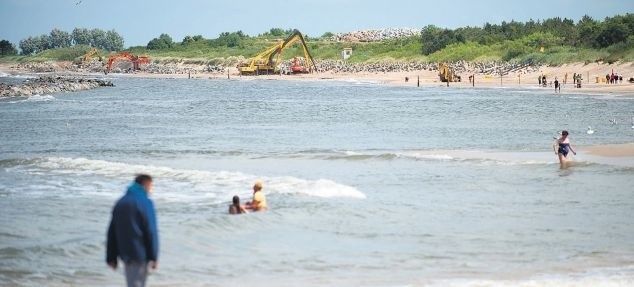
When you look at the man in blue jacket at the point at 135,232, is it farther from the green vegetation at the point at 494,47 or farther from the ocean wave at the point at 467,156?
the green vegetation at the point at 494,47

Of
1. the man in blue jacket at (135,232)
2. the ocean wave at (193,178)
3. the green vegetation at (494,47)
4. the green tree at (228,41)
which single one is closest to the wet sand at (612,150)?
the ocean wave at (193,178)

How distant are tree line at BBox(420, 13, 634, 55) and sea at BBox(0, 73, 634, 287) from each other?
146 ft

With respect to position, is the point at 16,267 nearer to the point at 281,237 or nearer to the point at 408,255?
the point at 281,237

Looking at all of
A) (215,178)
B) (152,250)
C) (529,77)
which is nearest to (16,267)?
(152,250)

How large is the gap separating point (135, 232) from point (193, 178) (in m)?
15.1

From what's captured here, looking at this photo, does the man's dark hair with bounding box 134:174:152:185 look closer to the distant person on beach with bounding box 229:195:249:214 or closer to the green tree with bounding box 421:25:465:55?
the distant person on beach with bounding box 229:195:249:214

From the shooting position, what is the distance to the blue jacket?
363 inches

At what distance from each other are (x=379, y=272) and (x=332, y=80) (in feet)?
303

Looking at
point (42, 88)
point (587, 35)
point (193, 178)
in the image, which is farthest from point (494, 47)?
point (193, 178)

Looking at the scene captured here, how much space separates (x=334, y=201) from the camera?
20.3 metres

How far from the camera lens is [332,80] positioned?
105750mm

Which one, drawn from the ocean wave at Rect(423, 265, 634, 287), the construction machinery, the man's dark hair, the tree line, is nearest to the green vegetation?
the tree line

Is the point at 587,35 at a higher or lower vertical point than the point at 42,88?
higher

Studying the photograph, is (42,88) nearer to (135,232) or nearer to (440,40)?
(440,40)
